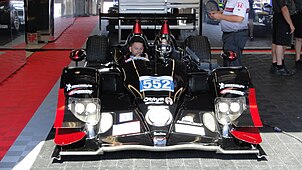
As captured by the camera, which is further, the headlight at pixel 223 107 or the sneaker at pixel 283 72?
the sneaker at pixel 283 72

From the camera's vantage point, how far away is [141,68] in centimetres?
470

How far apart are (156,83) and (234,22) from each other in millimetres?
1767

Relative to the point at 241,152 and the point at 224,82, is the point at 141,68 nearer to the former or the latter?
the point at 224,82

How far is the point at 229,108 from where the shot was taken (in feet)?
13.8

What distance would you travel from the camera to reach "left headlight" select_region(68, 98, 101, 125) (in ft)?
13.5

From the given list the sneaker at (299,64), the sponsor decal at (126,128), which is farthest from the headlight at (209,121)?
the sneaker at (299,64)

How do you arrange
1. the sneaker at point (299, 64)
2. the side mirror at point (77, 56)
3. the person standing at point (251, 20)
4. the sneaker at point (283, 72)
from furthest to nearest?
the person standing at point (251, 20), the sneaker at point (299, 64), the sneaker at point (283, 72), the side mirror at point (77, 56)

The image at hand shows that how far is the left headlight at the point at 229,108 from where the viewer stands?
13.7ft

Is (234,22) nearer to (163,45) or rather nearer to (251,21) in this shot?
(163,45)

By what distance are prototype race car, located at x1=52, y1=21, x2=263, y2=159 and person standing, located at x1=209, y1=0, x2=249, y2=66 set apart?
114cm

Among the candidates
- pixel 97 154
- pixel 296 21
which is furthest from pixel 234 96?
pixel 296 21

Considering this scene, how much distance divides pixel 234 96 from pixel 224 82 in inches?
7.0

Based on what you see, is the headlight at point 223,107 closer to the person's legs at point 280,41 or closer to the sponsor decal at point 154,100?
the sponsor decal at point 154,100

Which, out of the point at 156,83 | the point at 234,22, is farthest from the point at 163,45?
the point at 234,22
